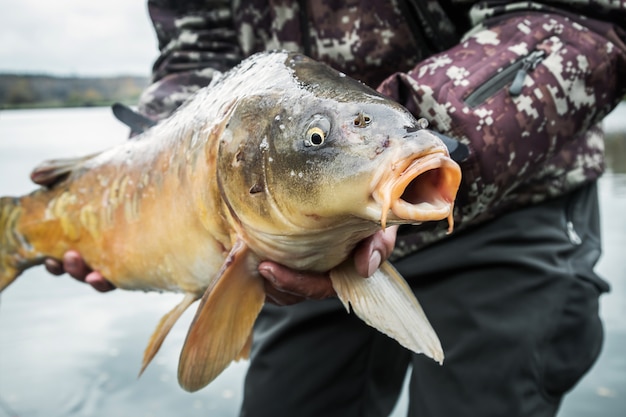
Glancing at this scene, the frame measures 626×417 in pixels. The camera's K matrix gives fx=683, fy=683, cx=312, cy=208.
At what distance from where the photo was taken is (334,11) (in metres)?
2.05

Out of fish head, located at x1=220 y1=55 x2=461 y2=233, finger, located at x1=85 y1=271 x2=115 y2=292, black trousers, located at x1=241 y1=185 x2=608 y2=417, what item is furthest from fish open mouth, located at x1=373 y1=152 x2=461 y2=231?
finger, located at x1=85 y1=271 x2=115 y2=292

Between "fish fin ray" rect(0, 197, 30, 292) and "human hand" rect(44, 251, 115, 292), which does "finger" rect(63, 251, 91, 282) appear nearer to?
"human hand" rect(44, 251, 115, 292)

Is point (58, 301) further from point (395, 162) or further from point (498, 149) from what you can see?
point (395, 162)

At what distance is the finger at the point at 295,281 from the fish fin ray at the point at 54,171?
1.03 meters

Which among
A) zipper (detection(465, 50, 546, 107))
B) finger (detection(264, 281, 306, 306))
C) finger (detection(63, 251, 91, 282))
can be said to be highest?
zipper (detection(465, 50, 546, 107))

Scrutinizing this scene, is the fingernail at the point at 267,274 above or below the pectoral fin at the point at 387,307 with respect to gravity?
above

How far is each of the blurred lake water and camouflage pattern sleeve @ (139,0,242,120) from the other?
1551 mm

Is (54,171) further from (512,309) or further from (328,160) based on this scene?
(512,309)

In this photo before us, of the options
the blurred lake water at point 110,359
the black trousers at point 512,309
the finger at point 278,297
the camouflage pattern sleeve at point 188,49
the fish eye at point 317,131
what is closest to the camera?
the fish eye at point 317,131

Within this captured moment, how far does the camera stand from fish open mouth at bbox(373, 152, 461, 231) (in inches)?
37.8

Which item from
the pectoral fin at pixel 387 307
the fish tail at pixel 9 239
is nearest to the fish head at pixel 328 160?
the pectoral fin at pixel 387 307

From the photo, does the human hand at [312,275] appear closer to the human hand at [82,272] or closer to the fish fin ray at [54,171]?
the human hand at [82,272]

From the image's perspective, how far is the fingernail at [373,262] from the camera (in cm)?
132

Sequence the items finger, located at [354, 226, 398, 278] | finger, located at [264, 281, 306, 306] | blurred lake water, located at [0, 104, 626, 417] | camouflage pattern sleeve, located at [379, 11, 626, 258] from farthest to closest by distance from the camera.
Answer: blurred lake water, located at [0, 104, 626, 417]
camouflage pattern sleeve, located at [379, 11, 626, 258]
finger, located at [264, 281, 306, 306]
finger, located at [354, 226, 398, 278]
